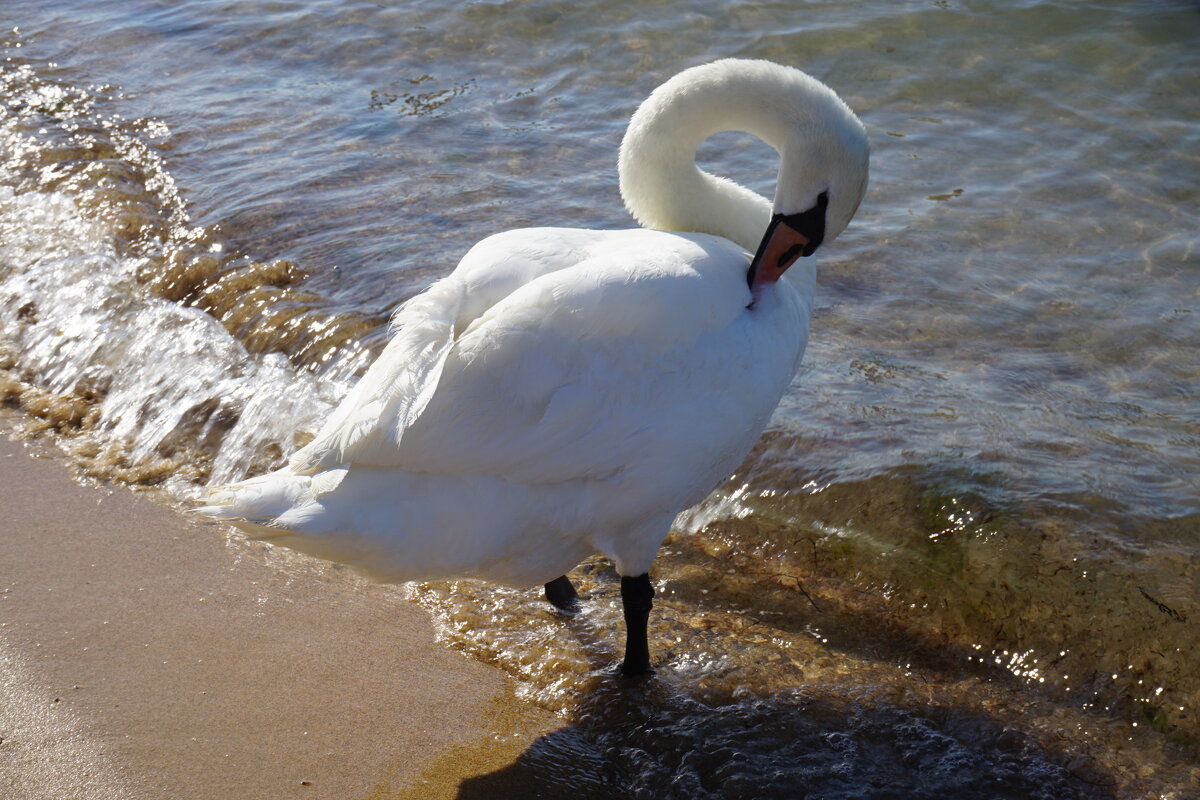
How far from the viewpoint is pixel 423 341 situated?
3.39 metres

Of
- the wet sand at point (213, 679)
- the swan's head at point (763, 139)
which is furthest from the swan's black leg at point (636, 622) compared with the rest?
the swan's head at point (763, 139)

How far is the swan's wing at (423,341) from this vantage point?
323 centimetres

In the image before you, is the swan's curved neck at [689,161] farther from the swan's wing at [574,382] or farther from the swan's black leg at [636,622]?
the swan's black leg at [636,622]

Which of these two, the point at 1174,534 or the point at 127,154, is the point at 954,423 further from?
the point at 127,154

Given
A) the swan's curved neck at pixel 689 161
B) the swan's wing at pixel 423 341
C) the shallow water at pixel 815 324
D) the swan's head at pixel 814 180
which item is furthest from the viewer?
the swan's curved neck at pixel 689 161

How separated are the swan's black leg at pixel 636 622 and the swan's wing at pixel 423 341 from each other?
0.89 metres

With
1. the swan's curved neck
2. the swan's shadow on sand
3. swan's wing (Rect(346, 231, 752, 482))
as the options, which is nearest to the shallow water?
the swan's shadow on sand

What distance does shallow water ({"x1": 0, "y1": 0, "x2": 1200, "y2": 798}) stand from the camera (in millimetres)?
3574

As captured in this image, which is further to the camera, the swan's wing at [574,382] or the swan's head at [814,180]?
the swan's head at [814,180]

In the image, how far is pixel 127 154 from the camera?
7855mm

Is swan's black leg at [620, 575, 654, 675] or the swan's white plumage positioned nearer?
the swan's white plumage

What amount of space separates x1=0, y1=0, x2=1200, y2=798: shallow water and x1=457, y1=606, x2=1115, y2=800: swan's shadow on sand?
1 cm

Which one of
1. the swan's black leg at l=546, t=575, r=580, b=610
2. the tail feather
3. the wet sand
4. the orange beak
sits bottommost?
the swan's black leg at l=546, t=575, r=580, b=610

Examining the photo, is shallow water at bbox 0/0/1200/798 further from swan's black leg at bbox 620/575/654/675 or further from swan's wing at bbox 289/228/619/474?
swan's wing at bbox 289/228/619/474
